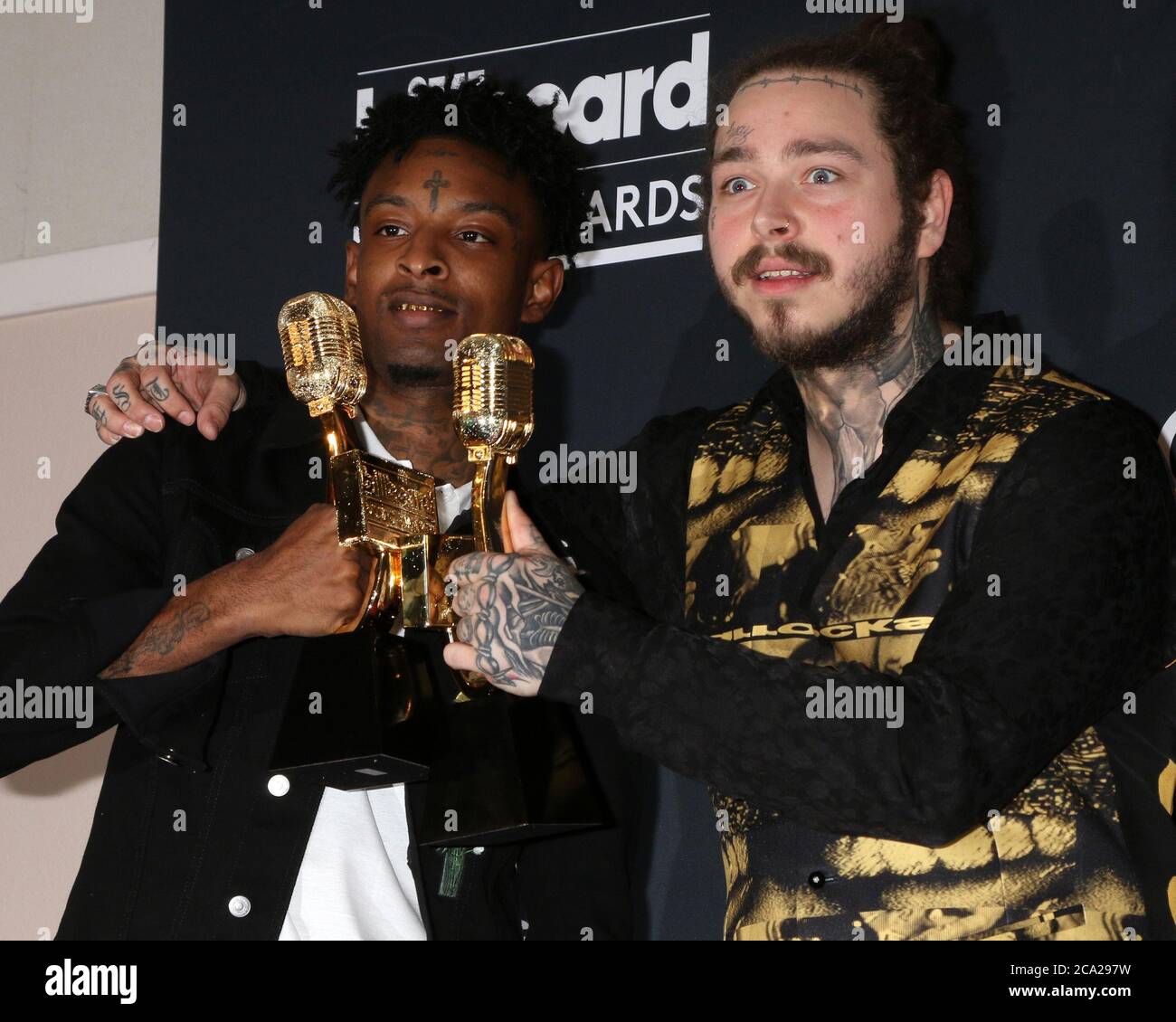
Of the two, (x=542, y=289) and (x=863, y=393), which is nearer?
(x=863, y=393)

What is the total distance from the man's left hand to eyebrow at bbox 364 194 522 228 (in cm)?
89

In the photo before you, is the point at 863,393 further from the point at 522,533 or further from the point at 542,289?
the point at 542,289

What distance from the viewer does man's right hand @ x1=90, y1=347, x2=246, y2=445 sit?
2.54 m

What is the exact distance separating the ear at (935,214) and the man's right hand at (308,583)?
940mm

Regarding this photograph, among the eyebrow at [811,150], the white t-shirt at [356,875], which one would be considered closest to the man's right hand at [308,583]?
the white t-shirt at [356,875]

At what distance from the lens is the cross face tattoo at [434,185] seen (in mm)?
2773

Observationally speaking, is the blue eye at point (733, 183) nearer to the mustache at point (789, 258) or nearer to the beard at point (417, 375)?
the mustache at point (789, 258)

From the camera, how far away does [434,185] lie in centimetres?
279

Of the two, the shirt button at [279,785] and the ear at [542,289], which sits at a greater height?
the ear at [542,289]

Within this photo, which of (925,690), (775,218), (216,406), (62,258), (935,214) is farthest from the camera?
(62,258)

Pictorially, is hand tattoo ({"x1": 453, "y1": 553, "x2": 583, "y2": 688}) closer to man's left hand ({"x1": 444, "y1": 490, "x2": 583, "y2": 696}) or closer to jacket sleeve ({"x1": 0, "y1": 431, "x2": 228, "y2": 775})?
man's left hand ({"x1": 444, "y1": 490, "x2": 583, "y2": 696})

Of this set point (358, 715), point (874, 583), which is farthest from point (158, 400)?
point (874, 583)

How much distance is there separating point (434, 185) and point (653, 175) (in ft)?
1.52

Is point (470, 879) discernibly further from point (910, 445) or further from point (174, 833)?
point (910, 445)
